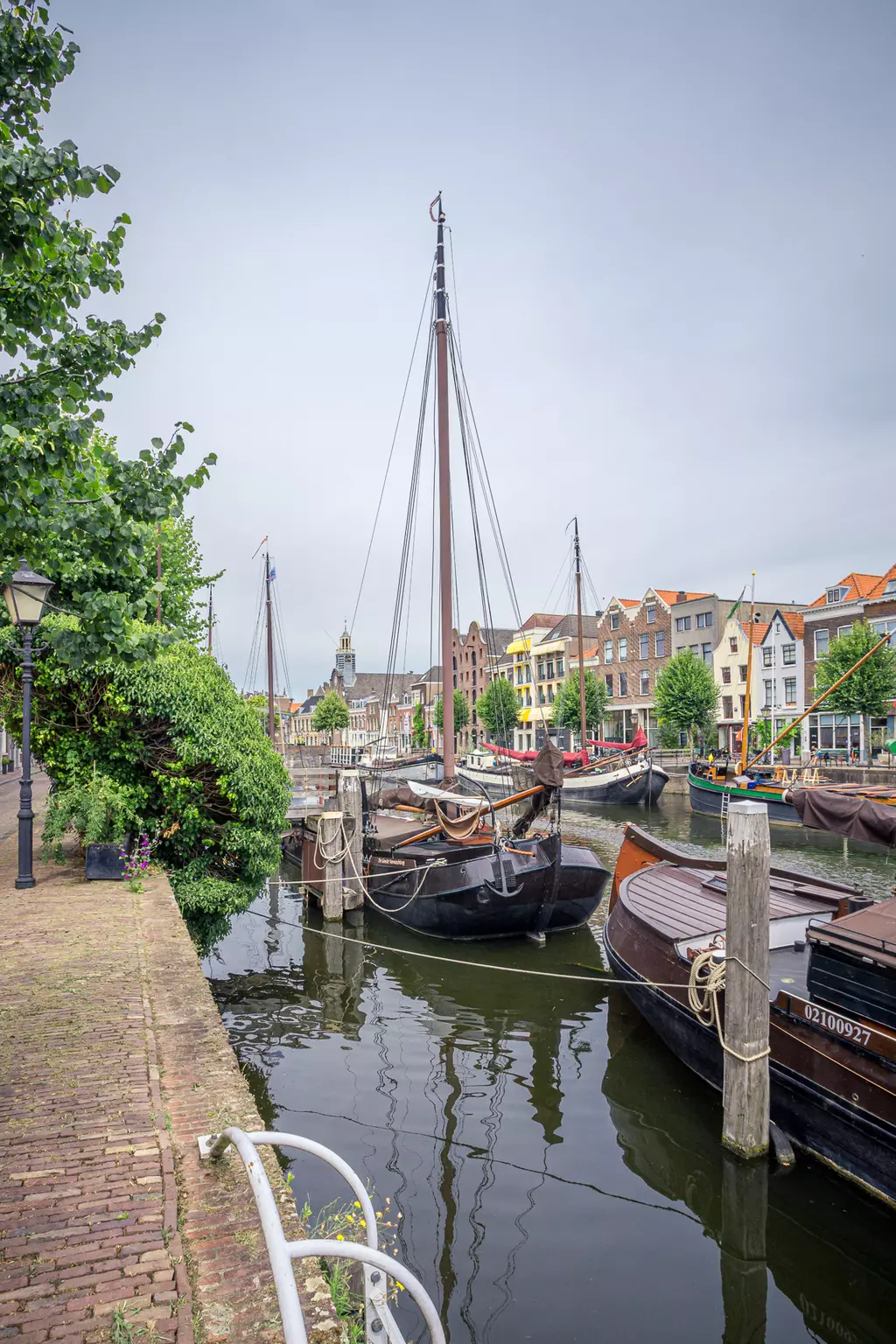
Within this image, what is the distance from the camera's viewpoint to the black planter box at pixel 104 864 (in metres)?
10.6

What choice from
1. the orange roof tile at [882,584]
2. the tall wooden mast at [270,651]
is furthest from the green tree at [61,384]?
the orange roof tile at [882,584]

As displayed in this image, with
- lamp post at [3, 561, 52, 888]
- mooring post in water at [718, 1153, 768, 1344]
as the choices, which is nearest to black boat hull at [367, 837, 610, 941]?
lamp post at [3, 561, 52, 888]

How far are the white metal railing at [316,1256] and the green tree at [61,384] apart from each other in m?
3.67

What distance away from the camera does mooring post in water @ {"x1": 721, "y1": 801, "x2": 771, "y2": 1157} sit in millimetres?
6371

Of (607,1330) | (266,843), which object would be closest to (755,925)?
(607,1330)

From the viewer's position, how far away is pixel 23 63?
4.72 m

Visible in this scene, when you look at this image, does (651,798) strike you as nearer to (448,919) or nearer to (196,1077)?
(448,919)

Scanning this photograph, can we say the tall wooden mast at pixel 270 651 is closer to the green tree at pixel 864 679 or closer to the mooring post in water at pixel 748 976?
the green tree at pixel 864 679

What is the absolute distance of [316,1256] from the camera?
246cm

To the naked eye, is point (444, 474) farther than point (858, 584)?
No

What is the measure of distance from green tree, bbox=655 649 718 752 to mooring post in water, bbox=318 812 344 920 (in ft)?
118

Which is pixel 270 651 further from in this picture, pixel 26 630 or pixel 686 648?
pixel 26 630

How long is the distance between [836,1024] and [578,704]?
51878mm

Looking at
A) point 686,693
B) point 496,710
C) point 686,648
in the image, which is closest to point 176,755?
point 686,693
